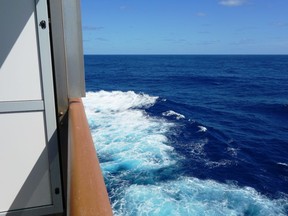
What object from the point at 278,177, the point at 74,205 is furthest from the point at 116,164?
the point at 74,205

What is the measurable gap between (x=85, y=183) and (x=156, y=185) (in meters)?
8.99

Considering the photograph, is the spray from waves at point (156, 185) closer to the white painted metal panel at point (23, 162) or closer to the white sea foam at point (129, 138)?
the white sea foam at point (129, 138)

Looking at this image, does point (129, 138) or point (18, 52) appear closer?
point (18, 52)

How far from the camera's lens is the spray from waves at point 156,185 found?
8297mm

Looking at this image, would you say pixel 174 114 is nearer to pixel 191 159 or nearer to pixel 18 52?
pixel 191 159

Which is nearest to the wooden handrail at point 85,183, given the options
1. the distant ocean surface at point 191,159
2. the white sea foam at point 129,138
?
the distant ocean surface at point 191,159

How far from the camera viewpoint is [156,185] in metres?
9.43

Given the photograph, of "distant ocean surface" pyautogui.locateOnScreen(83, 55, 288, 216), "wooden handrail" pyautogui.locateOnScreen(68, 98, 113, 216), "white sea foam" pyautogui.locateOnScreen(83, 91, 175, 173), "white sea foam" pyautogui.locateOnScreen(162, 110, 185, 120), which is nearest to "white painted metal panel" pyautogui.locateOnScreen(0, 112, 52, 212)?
"wooden handrail" pyautogui.locateOnScreen(68, 98, 113, 216)

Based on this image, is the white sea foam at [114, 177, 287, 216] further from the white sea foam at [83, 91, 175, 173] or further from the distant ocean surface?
the white sea foam at [83, 91, 175, 173]

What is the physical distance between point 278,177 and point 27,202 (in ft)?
37.6

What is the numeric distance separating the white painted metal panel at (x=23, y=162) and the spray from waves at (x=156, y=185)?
6183 millimetres

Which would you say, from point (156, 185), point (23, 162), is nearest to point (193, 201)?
point (156, 185)

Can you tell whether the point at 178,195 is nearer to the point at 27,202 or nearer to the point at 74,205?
the point at 27,202

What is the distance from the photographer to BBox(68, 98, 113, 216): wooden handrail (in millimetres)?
645
